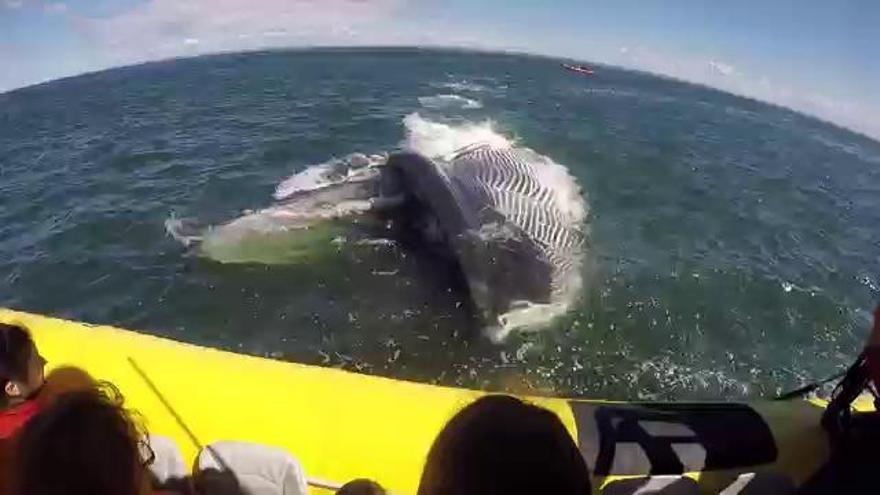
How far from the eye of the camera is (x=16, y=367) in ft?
10.8

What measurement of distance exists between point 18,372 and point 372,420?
210 centimetres

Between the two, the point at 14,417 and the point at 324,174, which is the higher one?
the point at 14,417

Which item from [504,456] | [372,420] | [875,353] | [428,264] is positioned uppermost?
[504,456]

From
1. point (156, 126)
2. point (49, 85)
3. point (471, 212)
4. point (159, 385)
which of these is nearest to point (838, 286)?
point (471, 212)

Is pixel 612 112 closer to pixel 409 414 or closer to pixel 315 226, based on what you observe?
pixel 315 226

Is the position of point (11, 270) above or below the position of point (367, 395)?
below

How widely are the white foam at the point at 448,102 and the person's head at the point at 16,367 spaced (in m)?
19.6

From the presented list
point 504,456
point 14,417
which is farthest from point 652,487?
point 14,417

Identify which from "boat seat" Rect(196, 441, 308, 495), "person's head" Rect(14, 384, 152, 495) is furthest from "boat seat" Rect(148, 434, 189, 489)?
"person's head" Rect(14, 384, 152, 495)

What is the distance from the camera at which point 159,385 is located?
4816mm

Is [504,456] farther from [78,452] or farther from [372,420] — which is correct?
[372,420]

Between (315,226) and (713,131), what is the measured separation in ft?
56.7

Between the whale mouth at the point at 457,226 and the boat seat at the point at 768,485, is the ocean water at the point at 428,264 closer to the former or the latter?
the whale mouth at the point at 457,226

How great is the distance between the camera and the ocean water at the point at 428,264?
8.59 m
